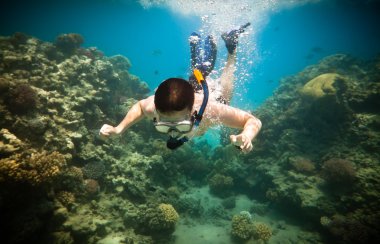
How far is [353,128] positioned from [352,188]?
12.9 ft

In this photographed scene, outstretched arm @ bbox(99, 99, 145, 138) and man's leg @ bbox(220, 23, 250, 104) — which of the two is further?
man's leg @ bbox(220, 23, 250, 104)

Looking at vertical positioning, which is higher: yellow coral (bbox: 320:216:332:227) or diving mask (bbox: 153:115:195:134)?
diving mask (bbox: 153:115:195:134)

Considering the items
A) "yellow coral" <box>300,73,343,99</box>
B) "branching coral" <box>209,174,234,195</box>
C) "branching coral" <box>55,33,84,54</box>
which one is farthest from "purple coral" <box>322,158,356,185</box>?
"branching coral" <box>55,33,84,54</box>

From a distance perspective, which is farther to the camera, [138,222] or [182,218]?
[182,218]

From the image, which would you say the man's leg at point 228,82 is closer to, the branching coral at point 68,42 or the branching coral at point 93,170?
the branching coral at point 93,170

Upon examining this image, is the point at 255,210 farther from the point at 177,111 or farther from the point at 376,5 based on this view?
the point at 376,5

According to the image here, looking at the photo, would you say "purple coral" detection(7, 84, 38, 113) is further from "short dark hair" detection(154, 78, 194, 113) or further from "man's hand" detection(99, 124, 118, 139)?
"short dark hair" detection(154, 78, 194, 113)

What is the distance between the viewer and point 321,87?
13.4m

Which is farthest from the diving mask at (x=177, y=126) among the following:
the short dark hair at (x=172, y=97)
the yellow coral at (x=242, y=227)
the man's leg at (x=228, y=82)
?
the yellow coral at (x=242, y=227)

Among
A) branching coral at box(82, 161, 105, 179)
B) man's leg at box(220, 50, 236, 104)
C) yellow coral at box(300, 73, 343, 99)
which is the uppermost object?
yellow coral at box(300, 73, 343, 99)

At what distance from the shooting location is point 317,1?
1390 inches

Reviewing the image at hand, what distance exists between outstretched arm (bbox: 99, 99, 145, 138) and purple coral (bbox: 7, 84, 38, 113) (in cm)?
594

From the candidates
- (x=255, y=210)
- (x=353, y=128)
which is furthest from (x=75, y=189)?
(x=353, y=128)

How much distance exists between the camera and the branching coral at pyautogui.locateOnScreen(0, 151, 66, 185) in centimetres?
556
